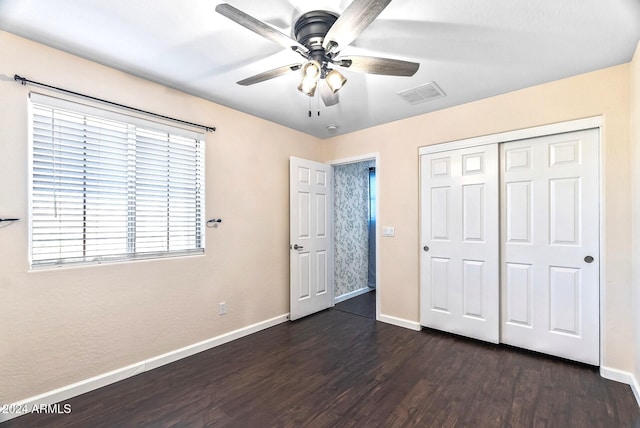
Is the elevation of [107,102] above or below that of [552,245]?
above

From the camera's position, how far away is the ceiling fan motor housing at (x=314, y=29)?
5.32ft

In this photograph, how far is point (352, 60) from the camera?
1.74 m

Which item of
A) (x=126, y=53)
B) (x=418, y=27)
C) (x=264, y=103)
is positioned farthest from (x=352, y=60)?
(x=126, y=53)

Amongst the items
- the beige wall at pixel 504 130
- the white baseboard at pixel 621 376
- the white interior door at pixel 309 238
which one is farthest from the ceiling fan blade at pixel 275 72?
the white baseboard at pixel 621 376

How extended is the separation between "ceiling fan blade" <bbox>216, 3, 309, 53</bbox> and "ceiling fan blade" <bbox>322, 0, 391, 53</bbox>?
0.62 feet

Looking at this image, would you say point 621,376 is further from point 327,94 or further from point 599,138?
point 327,94

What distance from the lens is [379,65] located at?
68.7 inches

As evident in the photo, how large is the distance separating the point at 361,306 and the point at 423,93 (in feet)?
9.67

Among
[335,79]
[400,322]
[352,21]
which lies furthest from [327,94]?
[400,322]

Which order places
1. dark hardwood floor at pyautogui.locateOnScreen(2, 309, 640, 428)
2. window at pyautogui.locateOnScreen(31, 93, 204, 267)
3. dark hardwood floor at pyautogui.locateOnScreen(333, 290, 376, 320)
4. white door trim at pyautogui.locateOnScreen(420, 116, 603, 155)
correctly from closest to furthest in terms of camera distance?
dark hardwood floor at pyautogui.locateOnScreen(2, 309, 640, 428) < window at pyautogui.locateOnScreen(31, 93, 204, 267) < white door trim at pyautogui.locateOnScreen(420, 116, 603, 155) < dark hardwood floor at pyautogui.locateOnScreen(333, 290, 376, 320)

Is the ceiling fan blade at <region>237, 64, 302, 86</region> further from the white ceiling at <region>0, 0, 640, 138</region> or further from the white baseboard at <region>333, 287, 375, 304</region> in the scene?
the white baseboard at <region>333, 287, 375, 304</region>

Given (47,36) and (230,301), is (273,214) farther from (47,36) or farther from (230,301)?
(47,36)

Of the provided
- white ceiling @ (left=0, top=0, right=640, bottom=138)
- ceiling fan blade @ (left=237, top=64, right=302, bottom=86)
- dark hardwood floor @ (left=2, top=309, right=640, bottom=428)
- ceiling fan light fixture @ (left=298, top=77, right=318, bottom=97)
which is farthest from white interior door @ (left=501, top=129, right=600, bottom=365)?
ceiling fan blade @ (left=237, top=64, right=302, bottom=86)

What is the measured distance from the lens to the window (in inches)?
78.4
